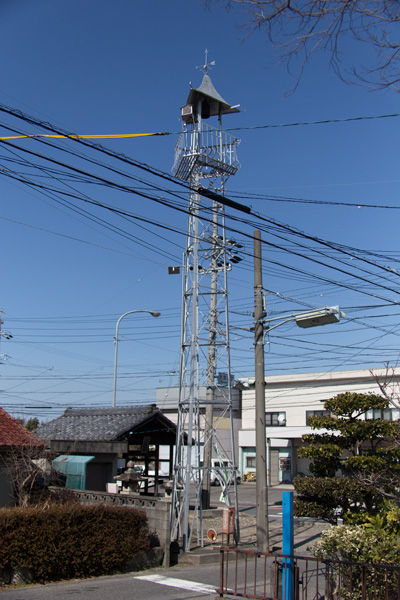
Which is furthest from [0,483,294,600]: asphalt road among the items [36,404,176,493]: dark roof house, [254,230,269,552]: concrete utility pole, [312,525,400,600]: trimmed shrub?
[36,404,176,493]: dark roof house

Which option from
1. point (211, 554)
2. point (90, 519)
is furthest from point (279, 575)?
point (211, 554)

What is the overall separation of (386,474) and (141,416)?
9.97 meters

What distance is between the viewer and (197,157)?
1692cm

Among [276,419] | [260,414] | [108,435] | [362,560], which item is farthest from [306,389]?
[362,560]

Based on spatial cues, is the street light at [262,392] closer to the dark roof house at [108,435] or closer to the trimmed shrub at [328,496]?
the trimmed shrub at [328,496]

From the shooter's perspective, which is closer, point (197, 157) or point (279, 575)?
point (279, 575)

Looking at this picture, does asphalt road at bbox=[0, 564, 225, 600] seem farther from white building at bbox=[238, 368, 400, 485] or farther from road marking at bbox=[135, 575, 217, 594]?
white building at bbox=[238, 368, 400, 485]

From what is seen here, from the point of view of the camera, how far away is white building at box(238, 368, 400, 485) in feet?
154

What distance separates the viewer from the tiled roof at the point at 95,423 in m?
20.8

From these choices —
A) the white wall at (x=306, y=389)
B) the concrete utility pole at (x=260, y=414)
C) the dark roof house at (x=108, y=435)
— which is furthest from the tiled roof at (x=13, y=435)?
the white wall at (x=306, y=389)

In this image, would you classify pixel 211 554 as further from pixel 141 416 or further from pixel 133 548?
pixel 141 416

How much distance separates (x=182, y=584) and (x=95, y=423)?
444 inches

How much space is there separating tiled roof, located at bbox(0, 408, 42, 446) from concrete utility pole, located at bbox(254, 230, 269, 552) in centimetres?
670

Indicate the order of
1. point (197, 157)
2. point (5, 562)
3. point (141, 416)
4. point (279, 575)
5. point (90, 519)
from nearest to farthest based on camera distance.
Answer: point (279, 575) → point (5, 562) → point (90, 519) → point (197, 157) → point (141, 416)
